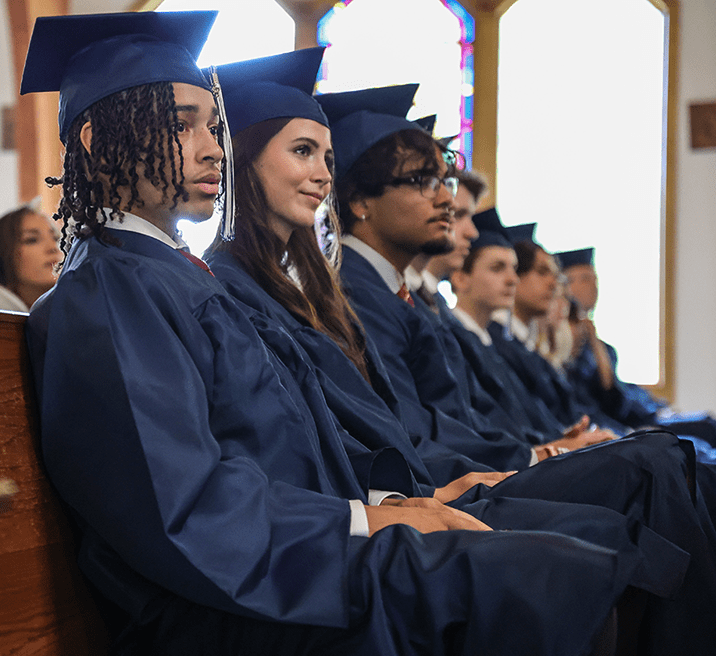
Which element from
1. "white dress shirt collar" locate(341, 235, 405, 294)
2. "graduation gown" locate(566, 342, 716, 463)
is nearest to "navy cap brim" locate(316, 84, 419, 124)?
"white dress shirt collar" locate(341, 235, 405, 294)

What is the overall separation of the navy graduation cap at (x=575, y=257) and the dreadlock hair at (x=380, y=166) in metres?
4.18

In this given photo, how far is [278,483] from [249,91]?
1.40m

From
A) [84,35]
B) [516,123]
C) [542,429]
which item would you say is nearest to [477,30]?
[516,123]

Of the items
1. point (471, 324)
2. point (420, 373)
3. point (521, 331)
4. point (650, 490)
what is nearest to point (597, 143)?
point (521, 331)

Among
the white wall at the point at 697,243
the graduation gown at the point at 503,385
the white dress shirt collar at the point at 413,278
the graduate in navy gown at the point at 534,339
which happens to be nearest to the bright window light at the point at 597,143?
the white wall at the point at 697,243

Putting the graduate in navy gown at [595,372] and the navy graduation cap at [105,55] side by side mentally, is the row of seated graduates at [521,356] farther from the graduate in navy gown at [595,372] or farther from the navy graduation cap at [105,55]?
the navy graduation cap at [105,55]

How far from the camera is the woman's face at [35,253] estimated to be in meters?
3.88

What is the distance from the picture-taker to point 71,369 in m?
1.35

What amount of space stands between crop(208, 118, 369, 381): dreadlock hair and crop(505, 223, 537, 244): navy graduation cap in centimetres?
284

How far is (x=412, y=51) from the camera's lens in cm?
803

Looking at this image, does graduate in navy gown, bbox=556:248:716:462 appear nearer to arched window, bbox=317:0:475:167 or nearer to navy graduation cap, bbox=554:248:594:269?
navy graduation cap, bbox=554:248:594:269

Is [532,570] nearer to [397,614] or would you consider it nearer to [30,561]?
[397,614]

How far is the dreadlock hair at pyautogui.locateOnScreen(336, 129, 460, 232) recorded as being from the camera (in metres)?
3.17

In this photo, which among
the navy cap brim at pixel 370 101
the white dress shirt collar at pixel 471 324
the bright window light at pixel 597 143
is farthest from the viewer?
the bright window light at pixel 597 143
